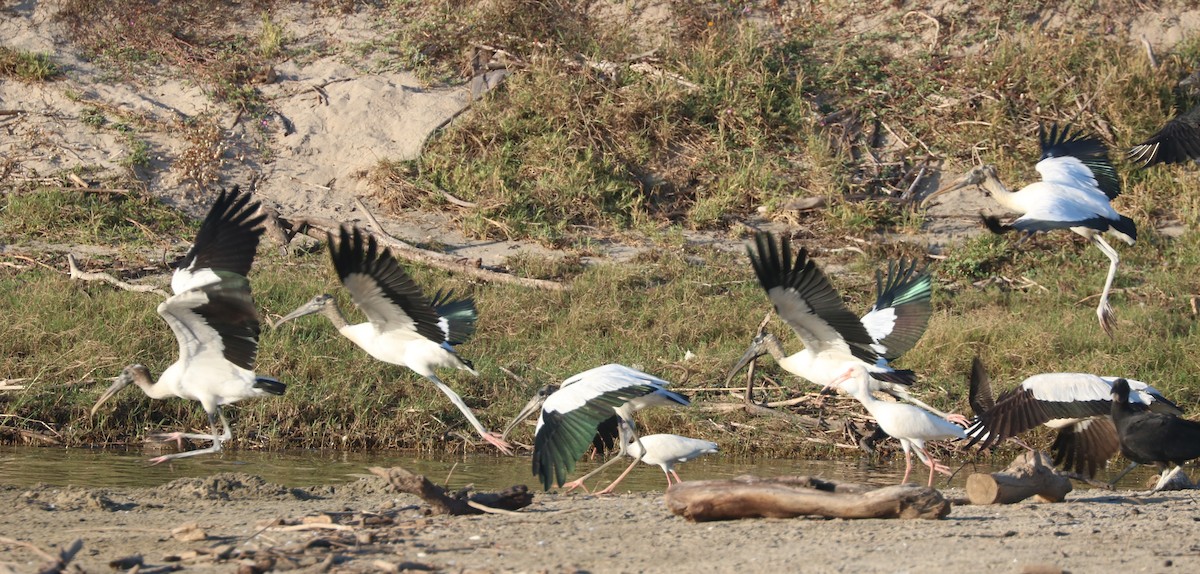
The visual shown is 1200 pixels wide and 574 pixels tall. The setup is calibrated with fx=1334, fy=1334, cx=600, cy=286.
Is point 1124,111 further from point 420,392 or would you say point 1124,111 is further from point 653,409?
point 420,392

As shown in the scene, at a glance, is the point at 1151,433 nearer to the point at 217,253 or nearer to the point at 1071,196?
the point at 1071,196

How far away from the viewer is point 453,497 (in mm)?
5867

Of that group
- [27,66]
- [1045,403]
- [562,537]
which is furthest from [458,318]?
[27,66]

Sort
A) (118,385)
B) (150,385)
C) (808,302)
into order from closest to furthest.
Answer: (808,302)
(150,385)
(118,385)

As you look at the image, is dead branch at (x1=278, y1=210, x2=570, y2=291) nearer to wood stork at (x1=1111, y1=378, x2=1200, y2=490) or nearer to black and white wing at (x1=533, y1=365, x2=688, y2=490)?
black and white wing at (x1=533, y1=365, x2=688, y2=490)

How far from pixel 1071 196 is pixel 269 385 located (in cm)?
515

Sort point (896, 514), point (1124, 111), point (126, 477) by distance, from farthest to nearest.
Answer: point (1124, 111) < point (126, 477) < point (896, 514)

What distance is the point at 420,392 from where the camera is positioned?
8.85m

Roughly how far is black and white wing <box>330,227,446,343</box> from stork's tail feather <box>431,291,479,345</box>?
0.80 ft

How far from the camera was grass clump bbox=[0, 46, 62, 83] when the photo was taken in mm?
12953

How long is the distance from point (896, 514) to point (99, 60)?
10534mm

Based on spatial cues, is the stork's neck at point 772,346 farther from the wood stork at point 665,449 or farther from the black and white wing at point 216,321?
the black and white wing at point 216,321

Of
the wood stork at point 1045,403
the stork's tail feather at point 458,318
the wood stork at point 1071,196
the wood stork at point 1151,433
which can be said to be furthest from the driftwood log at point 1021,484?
the stork's tail feather at point 458,318

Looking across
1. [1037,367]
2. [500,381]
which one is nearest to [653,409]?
[500,381]
